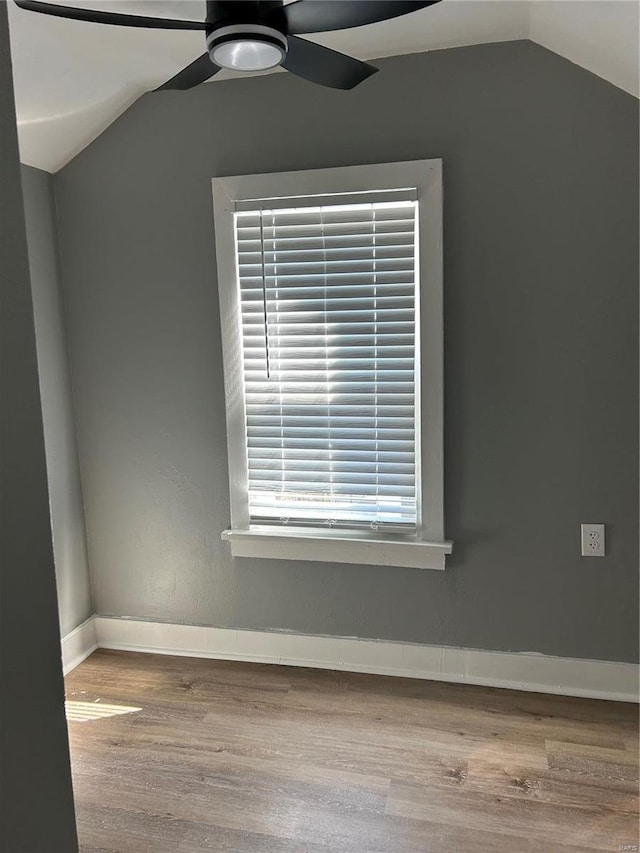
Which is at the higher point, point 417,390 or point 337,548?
A: point 417,390

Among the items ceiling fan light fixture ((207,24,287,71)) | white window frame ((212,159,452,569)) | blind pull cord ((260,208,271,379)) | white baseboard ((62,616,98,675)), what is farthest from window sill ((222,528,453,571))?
ceiling fan light fixture ((207,24,287,71))

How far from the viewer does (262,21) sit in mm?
1564

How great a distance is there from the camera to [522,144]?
256 cm

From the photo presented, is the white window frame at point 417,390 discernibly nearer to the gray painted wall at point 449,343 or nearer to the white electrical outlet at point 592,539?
the gray painted wall at point 449,343

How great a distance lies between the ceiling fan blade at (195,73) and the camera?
185 centimetres

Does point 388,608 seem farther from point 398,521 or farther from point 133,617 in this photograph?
point 133,617

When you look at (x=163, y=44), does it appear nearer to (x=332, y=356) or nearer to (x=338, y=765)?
(x=332, y=356)

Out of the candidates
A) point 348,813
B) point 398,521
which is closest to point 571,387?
point 398,521

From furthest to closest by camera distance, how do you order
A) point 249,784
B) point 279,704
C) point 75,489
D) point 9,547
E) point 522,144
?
point 75,489
point 279,704
point 522,144
point 249,784
point 9,547

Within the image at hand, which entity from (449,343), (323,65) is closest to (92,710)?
(449,343)

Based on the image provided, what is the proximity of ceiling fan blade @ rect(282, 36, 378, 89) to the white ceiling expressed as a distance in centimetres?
51

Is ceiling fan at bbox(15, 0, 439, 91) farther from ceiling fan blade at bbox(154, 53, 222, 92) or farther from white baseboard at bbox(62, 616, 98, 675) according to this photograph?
white baseboard at bbox(62, 616, 98, 675)

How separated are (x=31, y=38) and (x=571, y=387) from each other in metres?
2.21

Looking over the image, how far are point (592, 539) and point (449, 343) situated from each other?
0.94 meters
